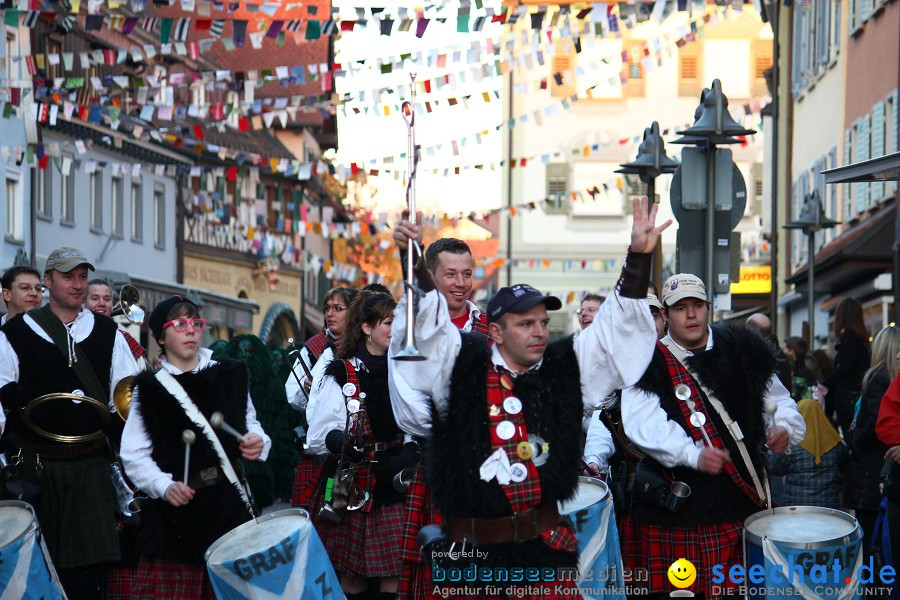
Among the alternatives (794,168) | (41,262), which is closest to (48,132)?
(41,262)

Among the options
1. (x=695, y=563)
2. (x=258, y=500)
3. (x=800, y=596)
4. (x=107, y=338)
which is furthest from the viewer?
(x=258, y=500)

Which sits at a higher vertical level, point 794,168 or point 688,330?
point 794,168

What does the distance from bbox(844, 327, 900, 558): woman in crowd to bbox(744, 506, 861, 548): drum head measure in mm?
2279

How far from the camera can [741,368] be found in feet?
24.7

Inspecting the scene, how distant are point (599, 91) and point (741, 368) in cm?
4956

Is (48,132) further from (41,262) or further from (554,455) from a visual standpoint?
(554,455)

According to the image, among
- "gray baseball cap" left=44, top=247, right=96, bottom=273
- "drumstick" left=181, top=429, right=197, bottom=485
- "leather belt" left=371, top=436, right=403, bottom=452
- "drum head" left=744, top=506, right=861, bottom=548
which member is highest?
"gray baseball cap" left=44, top=247, right=96, bottom=273

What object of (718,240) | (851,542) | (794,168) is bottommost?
(851,542)

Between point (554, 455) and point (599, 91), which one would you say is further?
point (599, 91)

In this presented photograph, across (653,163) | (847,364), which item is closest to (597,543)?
(847,364)

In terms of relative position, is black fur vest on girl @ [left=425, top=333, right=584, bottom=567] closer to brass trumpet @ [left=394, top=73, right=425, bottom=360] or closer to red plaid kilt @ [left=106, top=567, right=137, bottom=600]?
brass trumpet @ [left=394, top=73, right=425, bottom=360]

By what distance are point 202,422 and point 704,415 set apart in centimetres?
236

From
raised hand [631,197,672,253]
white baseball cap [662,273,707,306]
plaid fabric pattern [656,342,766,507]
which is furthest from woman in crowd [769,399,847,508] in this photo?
raised hand [631,197,672,253]

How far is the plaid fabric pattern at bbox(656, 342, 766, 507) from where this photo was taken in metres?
7.36
